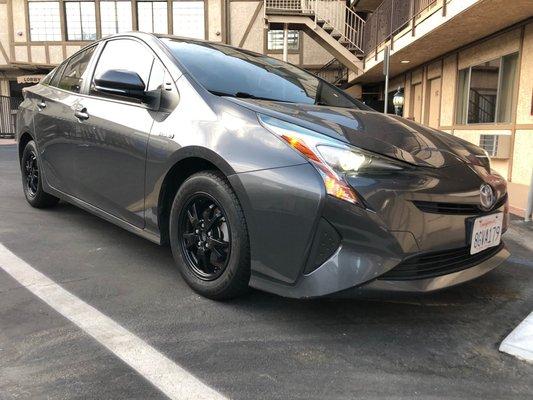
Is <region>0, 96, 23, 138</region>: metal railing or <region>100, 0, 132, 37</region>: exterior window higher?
<region>100, 0, 132, 37</region>: exterior window

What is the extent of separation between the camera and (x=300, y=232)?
2.41 m

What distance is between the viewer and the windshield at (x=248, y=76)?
3.22m

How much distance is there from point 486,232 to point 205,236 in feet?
5.22

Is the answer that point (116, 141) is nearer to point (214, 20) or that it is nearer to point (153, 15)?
point (214, 20)

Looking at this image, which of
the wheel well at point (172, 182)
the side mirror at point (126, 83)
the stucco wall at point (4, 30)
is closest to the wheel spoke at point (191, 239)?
the wheel well at point (172, 182)

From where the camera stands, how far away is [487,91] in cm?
998

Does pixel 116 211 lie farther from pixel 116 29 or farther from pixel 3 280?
pixel 116 29

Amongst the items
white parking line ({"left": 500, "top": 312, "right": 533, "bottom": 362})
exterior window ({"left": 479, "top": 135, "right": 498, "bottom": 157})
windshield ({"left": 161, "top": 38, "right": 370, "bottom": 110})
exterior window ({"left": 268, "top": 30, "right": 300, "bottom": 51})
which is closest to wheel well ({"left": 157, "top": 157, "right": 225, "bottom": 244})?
windshield ({"left": 161, "top": 38, "right": 370, "bottom": 110})

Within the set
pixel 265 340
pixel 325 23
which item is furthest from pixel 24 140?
pixel 325 23

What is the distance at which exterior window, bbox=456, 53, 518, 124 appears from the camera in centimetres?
920

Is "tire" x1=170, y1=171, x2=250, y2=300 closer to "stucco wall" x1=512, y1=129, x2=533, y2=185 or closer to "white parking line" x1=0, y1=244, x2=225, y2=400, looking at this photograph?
"white parking line" x1=0, y1=244, x2=225, y2=400

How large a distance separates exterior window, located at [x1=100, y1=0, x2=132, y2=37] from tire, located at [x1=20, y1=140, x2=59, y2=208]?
1836 cm

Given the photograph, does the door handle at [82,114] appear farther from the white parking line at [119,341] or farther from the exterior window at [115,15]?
the exterior window at [115,15]

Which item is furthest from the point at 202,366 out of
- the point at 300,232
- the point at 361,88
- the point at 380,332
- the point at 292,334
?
the point at 361,88
